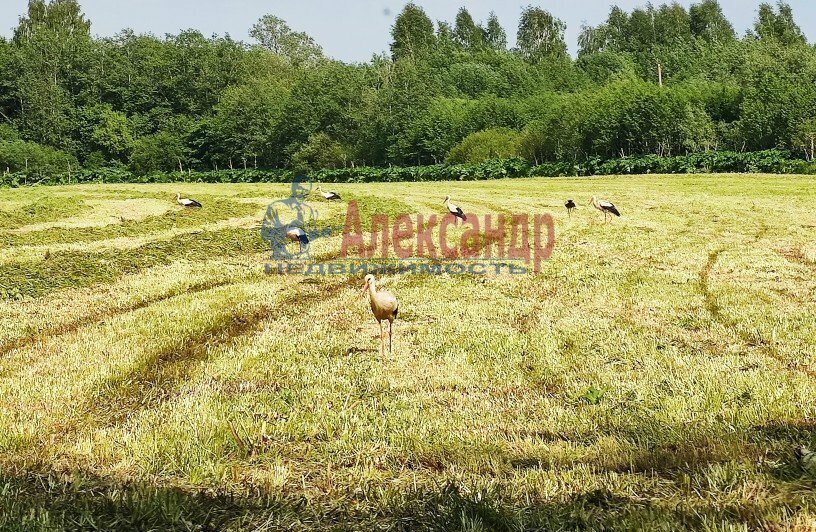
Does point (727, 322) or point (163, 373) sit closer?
point (163, 373)

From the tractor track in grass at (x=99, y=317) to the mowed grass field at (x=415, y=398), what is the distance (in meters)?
0.07

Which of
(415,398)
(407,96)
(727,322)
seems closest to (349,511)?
(415,398)

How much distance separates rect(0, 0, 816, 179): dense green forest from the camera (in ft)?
232

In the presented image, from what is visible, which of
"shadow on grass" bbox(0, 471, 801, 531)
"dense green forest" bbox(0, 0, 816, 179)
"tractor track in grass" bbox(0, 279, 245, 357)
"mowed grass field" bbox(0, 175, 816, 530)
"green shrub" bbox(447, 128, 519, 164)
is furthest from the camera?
"green shrub" bbox(447, 128, 519, 164)

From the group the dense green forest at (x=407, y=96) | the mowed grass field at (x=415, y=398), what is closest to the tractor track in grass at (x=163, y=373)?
the mowed grass field at (x=415, y=398)

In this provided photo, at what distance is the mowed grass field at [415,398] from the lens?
3.80 meters

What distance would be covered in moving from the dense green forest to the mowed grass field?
183 ft

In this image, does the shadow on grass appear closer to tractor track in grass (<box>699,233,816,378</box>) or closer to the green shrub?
tractor track in grass (<box>699,233,816,378</box>)

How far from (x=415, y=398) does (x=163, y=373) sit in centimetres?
326

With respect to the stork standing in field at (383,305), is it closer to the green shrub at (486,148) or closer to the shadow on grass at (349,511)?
the shadow on grass at (349,511)

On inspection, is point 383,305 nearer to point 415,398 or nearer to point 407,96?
point 415,398

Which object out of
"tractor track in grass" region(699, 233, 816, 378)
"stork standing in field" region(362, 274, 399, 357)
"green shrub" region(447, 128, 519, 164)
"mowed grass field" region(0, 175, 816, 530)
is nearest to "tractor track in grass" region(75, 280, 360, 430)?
"mowed grass field" region(0, 175, 816, 530)

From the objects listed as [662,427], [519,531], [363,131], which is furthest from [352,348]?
[363,131]

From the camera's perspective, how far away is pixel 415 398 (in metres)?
6.49
